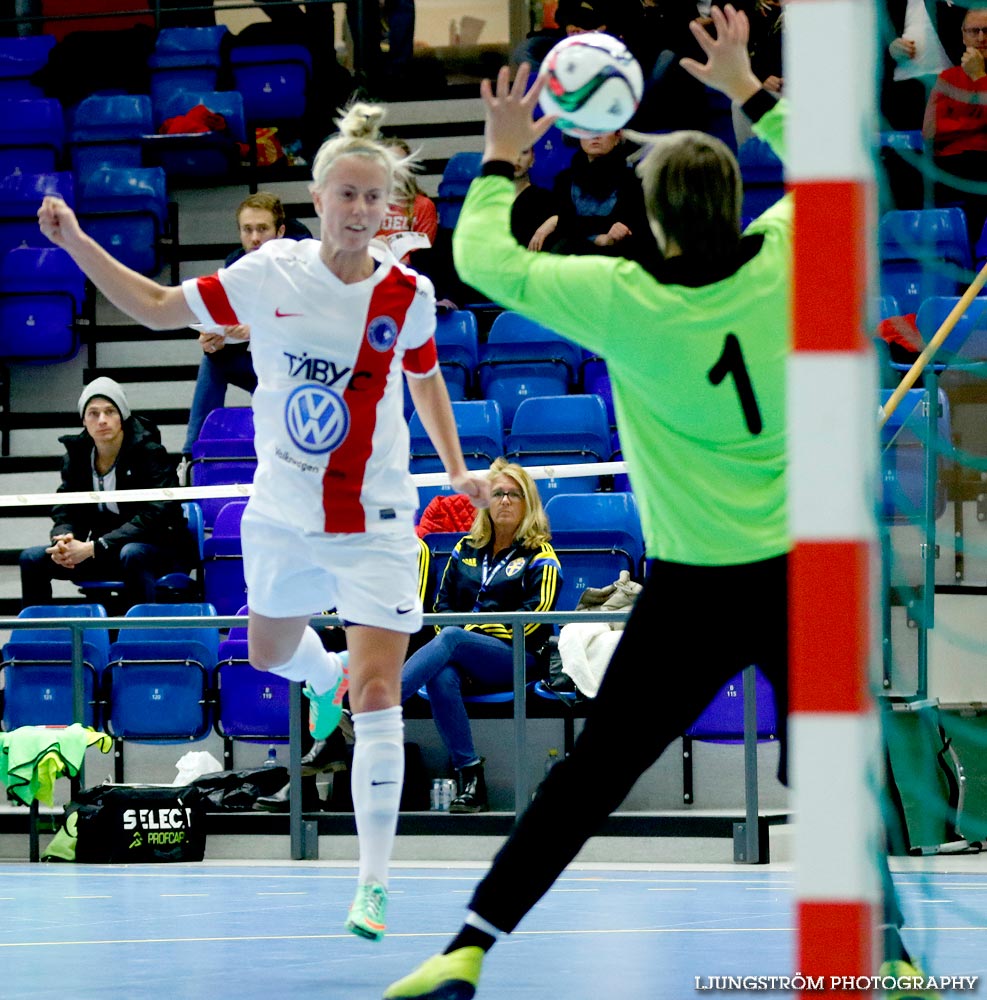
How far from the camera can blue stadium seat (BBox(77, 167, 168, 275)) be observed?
12367mm

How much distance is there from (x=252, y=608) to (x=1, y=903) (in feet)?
Result: 7.32

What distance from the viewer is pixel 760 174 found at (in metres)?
11.2

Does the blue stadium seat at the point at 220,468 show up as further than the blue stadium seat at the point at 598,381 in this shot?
No

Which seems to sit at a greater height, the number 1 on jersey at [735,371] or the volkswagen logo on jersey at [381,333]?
the volkswagen logo on jersey at [381,333]

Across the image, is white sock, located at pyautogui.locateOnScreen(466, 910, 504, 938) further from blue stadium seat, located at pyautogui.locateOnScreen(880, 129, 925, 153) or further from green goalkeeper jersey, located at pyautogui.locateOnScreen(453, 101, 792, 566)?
blue stadium seat, located at pyautogui.locateOnScreen(880, 129, 925, 153)

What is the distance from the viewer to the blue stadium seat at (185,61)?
44.5ft

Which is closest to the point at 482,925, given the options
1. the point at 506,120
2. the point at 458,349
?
the point at 506,120

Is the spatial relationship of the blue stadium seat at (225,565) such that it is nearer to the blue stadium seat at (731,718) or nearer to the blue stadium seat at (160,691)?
the blue stadium seat at (160,691)

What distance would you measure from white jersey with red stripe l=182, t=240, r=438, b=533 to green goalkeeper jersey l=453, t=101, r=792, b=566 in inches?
40.9

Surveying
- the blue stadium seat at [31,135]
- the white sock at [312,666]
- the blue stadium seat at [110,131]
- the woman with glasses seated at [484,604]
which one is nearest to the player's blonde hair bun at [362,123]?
the white sock at [312,666]

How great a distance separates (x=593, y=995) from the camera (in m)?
3.86

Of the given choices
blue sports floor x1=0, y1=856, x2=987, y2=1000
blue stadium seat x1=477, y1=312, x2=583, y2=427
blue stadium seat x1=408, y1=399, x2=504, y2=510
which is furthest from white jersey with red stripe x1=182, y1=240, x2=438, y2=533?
blue stadium seat x1=477, y1=312, x2=583, y2=427

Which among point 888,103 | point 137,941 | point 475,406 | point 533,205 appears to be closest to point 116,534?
point 475,406

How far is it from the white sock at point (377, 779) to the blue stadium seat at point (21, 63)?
1057 centimetres
